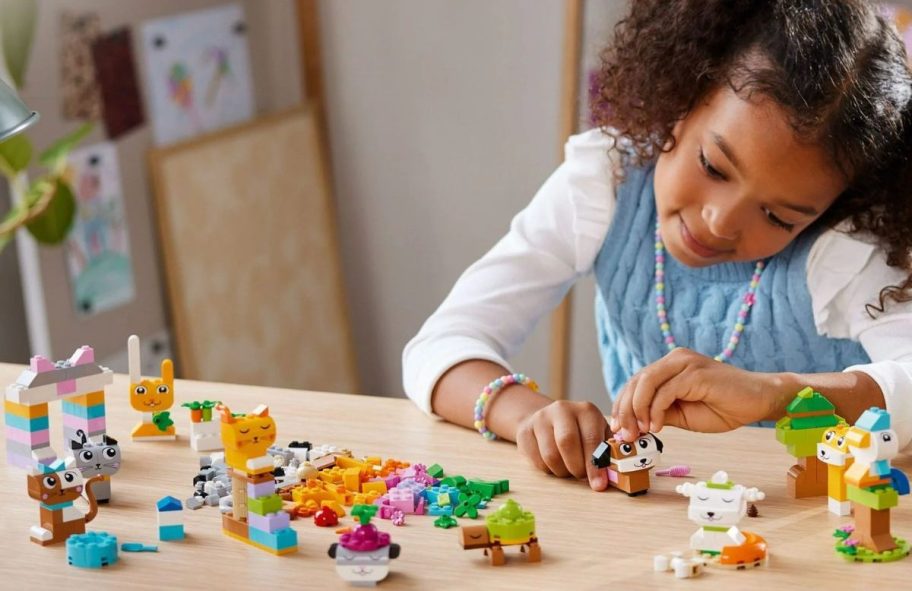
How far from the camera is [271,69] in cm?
273

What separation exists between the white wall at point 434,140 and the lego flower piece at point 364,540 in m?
1.80

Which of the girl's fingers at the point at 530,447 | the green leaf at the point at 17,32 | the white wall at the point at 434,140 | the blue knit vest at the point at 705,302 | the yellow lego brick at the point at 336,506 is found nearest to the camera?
the yellow lego brick at the point at 336,506

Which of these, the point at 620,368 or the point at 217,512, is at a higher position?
the point at 217,512

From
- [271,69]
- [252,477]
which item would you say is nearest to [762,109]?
[252,477]

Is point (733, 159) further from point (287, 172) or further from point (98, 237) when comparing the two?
point (287, 172)

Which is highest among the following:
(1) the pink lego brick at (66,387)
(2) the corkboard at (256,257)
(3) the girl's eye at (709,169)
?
(3) the girl's eye at (709,169)

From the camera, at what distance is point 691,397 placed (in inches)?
40.3

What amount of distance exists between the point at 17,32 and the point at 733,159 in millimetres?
1268

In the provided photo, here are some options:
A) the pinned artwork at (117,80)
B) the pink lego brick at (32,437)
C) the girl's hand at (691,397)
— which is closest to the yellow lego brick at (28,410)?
the pink lego brick at (32,437)

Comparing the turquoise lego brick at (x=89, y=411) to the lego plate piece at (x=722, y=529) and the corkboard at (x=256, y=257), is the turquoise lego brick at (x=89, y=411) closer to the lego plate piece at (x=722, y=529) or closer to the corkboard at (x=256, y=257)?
the lego plate piece at (x=722, y=529)

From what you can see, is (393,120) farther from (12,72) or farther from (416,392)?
(416,392)

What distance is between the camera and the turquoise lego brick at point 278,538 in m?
0.85

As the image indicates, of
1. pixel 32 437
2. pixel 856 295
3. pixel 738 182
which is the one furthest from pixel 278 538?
pixel 856 295

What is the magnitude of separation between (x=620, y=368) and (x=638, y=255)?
19 cm
